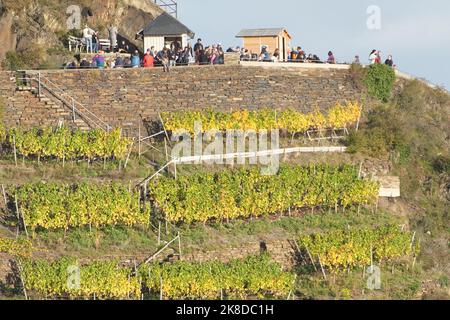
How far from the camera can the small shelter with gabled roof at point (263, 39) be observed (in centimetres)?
5094

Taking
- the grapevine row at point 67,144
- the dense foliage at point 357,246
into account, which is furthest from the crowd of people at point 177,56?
the dense foliage at point 357,246

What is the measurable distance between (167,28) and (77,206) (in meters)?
13.7

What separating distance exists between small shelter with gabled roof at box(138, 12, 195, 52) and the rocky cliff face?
11.0 feet

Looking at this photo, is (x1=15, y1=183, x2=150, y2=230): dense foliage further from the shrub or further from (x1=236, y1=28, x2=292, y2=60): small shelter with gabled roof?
(x1=236, y1=28, x2=292, y2=60): small shelter with gabled roof

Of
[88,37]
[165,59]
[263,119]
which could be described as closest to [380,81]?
[263,119]

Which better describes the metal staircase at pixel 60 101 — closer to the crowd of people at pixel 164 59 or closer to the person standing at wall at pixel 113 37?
the crowd of people at pixel 164 59

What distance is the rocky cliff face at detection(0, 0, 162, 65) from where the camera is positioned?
1955 inches

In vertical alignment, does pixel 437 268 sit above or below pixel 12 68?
below

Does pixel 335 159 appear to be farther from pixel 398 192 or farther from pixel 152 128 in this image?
pixel 152 128

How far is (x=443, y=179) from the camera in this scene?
150 ft

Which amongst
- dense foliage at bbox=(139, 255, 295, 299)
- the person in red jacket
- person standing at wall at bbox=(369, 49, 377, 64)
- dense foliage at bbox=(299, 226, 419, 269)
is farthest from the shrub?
dense foliage at bbox=(139, 255, 295, 299)
